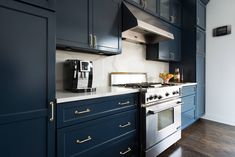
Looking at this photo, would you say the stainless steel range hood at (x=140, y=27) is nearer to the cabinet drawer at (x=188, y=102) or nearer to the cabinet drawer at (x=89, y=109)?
the cabinet drawer at (x=89, y=109)

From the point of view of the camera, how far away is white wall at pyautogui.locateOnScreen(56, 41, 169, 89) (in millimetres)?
1783

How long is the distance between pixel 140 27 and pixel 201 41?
7.19 ft

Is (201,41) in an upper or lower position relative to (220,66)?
upper

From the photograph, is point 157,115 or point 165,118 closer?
point 157,115

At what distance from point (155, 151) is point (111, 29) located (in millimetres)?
1587

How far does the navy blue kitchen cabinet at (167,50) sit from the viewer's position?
275 cm

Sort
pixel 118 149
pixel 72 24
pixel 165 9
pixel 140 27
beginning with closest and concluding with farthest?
pixel 72 24 < pixel 118 149 < pixel 140 27 < pixel 165 9

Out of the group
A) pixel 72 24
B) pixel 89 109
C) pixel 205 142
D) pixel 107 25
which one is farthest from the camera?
pixel 205 142

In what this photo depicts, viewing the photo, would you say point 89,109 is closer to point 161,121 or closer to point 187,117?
point 161,121

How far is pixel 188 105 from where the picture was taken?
290cm

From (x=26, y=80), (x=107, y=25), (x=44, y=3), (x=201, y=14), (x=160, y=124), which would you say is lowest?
(x=160, y=124)

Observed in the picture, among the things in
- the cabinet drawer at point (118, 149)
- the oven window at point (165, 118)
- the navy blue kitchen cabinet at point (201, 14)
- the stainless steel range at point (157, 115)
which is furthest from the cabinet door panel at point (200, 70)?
the cabinet drawer at point (118, 149)

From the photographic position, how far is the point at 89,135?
1.32 meters

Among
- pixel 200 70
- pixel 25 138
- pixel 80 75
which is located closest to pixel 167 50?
pixel 200 70
